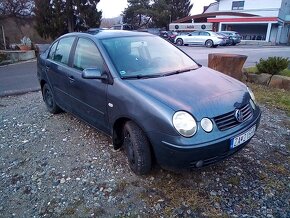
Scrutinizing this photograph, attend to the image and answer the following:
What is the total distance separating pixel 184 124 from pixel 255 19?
115 ft

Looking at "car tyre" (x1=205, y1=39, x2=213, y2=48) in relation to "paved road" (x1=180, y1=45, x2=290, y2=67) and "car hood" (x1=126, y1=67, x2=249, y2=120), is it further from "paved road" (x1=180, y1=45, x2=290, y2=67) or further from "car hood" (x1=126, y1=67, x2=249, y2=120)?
"car hood" (x1=126, y1=67, x2=249, y2=120)

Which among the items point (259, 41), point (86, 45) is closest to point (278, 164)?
point (86, 45)

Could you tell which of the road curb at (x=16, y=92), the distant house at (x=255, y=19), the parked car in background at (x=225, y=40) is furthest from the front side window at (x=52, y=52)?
the distant house at (x=255, y=19)

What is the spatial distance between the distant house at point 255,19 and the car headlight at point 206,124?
34.8 m

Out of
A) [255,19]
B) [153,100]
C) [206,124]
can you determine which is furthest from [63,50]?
[255,19]

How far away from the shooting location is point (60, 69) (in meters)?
4.23

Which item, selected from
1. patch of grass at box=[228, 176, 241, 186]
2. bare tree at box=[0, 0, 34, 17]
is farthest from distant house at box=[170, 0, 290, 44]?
patch of grass at box=[228, 176, 241, 186]

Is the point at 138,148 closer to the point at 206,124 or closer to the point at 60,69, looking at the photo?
the point at 206,124

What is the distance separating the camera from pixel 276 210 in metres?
2.61

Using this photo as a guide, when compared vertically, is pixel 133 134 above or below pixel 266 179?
above

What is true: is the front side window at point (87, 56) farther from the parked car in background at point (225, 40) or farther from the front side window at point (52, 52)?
the parked car in background at point (225, 40)

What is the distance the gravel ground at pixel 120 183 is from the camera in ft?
8.71

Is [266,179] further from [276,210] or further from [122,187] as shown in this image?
[122,187]

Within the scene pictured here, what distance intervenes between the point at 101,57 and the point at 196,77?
4.00 feet
